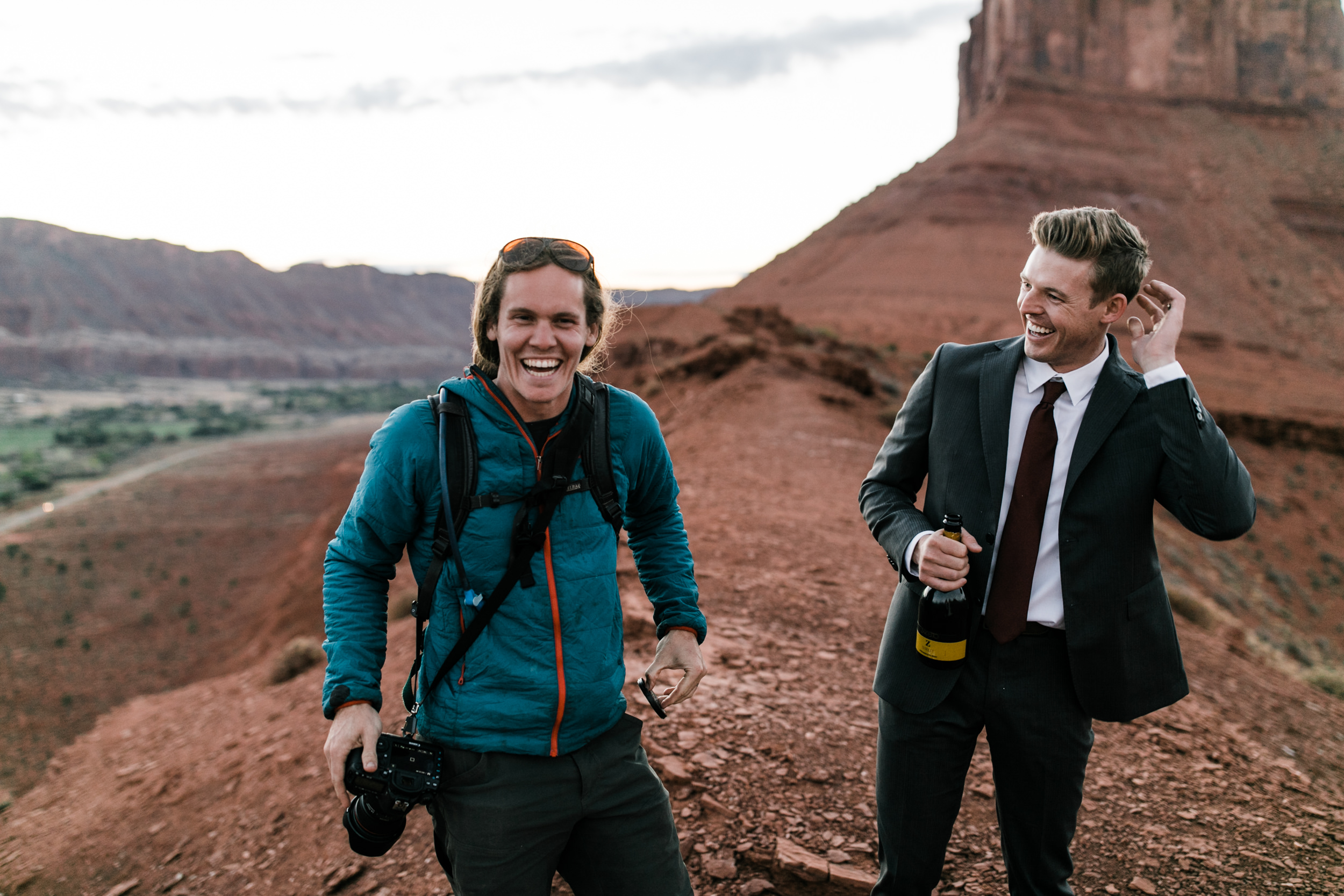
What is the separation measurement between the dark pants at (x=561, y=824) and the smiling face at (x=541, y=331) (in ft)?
2.76

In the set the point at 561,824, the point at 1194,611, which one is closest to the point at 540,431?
the point at 561,824

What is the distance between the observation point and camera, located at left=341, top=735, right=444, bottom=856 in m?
1.66

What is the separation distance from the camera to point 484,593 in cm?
178

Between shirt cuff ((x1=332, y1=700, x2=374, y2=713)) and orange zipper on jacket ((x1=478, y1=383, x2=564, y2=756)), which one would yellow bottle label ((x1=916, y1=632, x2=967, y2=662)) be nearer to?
orange zipper on jacket ((x1=478, y1=383, x2=564, y2=756))

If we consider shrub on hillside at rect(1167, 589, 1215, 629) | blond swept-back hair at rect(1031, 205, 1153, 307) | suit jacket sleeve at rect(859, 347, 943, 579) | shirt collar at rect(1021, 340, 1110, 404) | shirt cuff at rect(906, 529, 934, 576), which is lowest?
shrub on hillside at rect(1167, 589, 1215, 629)

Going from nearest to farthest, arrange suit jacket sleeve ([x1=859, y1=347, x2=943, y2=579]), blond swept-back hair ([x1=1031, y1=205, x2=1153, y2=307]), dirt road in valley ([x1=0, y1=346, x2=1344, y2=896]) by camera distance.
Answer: blond swept-back hair ([x1=1031, y1=205, x2=1153, y2=307]) → suit jacket sleeve ([x1=859, y1=347, x2=943, y2=579]) → dirt road in valley ([x1=0, y1=346, x2=1344, y2=896])

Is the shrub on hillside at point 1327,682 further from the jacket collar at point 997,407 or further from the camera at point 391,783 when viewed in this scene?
the camera at point 391,783

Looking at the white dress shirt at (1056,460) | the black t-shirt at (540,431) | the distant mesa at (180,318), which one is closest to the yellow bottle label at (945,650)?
the white dress shirt at (1056,460)

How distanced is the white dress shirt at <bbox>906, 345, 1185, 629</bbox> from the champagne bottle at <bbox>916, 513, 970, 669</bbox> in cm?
7

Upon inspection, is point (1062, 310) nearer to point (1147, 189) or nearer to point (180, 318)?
point (1147, 189)

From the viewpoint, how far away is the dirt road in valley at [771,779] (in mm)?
2986

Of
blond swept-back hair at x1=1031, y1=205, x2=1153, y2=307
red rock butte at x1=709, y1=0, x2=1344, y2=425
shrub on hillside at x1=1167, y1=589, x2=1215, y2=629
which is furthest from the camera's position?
red rock butte at x1=709, y1=0, x2=1344, y2=425

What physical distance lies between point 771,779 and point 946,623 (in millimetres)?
1810

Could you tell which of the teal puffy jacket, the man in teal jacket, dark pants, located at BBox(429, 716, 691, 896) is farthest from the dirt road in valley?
the teal puffy jacket
